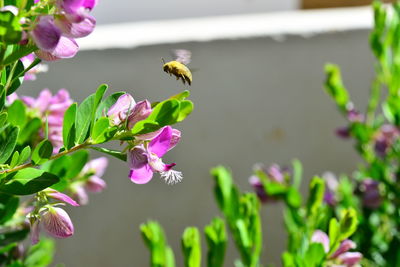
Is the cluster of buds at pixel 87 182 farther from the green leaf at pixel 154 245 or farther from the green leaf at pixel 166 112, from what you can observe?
the green leaf at pixel 166 112

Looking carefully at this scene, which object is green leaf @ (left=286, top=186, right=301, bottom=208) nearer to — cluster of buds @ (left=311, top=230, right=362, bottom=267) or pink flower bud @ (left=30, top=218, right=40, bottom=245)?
cluster of buds @ (left=311, top=230, right=362, bottom=267)

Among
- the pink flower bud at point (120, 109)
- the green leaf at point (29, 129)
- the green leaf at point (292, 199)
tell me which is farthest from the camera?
the green leaf at point (292, 199)

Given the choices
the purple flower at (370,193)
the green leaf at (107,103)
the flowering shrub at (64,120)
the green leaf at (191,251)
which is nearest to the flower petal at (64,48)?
the flowering shrub at (64,120)

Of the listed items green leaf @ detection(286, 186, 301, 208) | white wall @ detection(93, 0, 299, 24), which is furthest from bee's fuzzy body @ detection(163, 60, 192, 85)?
A: white wall @ detection(93, 0, 299, 24)

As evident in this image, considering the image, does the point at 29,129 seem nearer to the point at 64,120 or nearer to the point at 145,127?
the point at 64,120

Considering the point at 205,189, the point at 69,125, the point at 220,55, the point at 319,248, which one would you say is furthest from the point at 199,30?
the point at 69,125
